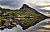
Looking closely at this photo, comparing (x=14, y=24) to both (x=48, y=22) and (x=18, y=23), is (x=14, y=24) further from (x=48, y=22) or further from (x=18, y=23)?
(x=48, y=22)

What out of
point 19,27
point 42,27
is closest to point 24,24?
point 19,27

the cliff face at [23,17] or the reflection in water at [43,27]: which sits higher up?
the cliff face at [23,17]

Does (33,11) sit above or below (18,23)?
above

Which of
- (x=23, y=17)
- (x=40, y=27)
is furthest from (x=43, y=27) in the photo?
(x=23, y=17)

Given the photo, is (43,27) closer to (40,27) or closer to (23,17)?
(40,27)

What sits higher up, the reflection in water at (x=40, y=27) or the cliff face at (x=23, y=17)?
the cliff face at (x=23, y=17)

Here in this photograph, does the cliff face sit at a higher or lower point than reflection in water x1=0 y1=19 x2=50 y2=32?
higher

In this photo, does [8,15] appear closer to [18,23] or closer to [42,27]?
[18,23]

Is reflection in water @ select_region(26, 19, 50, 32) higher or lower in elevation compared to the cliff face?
lower
